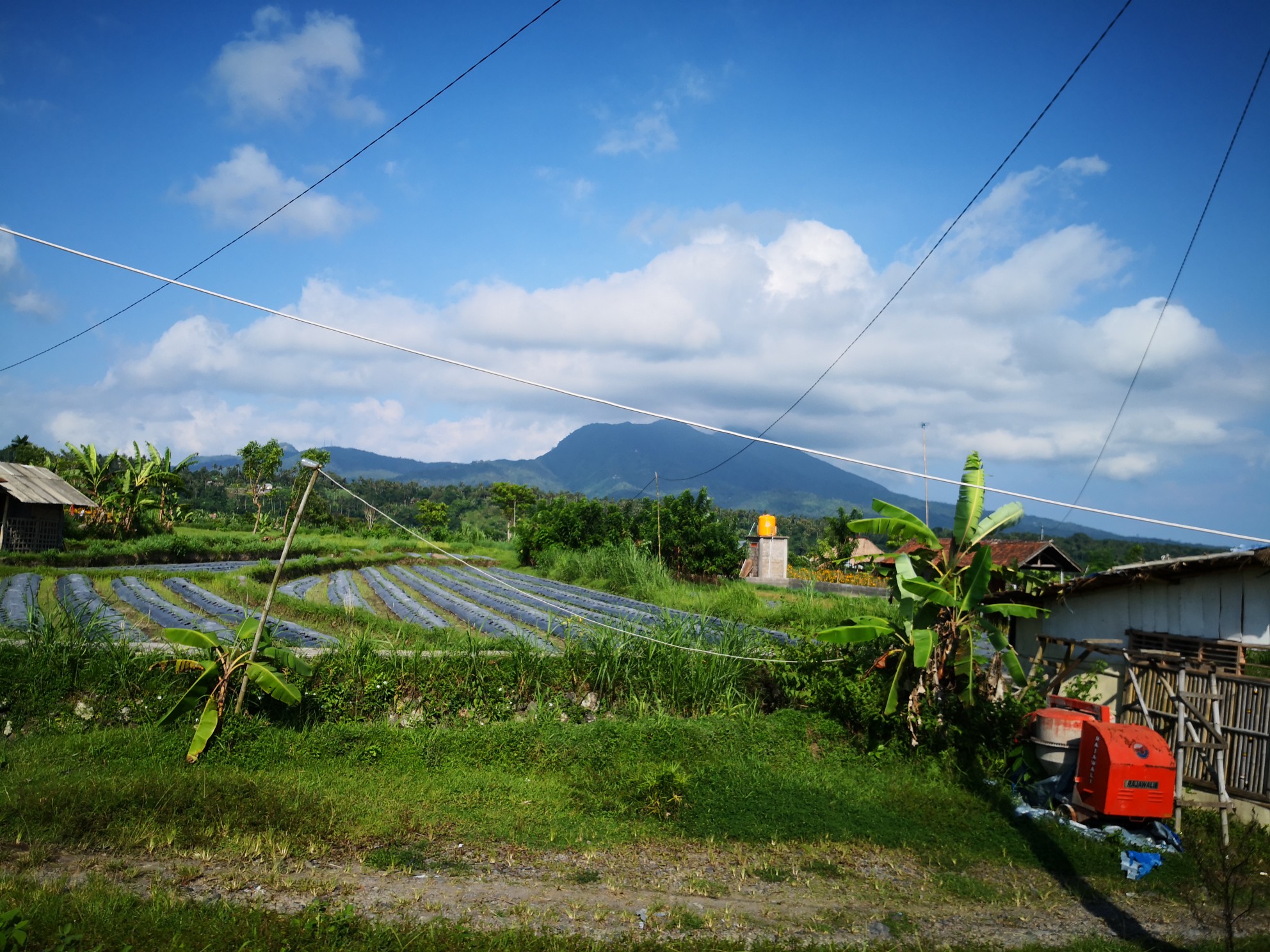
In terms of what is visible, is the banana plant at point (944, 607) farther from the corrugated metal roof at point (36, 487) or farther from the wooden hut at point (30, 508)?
the wooden hut at point (30, 508)

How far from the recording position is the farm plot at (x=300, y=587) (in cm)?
1534

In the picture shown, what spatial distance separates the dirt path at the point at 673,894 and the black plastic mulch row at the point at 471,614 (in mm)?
3412

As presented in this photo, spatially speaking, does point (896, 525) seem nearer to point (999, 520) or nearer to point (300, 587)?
point (999, 520)

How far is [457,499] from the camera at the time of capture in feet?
178

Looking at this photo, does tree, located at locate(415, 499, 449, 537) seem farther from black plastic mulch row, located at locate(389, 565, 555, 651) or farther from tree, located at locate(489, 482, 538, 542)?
black plastic mulch row, located at locate(389, 565, 555, 651)

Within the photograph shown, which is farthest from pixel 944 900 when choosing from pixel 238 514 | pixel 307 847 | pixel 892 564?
pixel 238 514

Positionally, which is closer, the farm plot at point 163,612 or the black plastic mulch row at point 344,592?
the farm plot at point 163,612

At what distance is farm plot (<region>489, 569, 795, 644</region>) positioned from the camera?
9016 mm

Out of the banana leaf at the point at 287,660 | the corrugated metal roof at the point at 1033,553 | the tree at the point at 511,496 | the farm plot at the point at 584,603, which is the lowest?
the farm plot at the point at 584,603

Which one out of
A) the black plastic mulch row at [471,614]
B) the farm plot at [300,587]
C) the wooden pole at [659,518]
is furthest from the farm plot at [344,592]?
the wooden pole at [659,518]

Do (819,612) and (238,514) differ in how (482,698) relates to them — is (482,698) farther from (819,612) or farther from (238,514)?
(238,514)

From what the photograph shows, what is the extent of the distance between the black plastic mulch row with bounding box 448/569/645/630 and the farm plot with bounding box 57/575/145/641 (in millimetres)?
4526

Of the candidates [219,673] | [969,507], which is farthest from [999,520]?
[219,673]

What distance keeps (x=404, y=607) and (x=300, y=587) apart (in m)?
4.43
